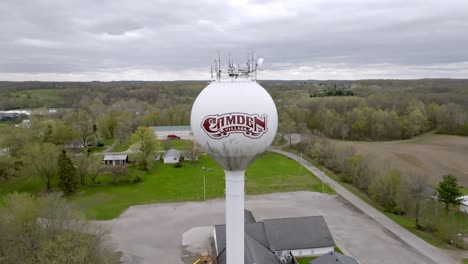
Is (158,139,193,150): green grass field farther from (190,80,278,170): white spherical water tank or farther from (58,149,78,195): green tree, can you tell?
(190,80,278,170): white spherical water tank

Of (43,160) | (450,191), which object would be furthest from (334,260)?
(43,160)

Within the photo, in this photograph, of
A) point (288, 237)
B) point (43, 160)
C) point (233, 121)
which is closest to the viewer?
point (233, 121)

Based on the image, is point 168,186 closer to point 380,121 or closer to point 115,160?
point 115,160

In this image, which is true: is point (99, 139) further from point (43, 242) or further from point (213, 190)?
point (43, 242)

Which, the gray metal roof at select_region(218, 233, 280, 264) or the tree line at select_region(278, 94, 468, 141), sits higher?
the tree line at select_region(278, 94, 468, 141)

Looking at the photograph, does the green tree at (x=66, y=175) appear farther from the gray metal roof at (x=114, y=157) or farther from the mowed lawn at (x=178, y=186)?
the gray metal roof at (x=114, y=157)

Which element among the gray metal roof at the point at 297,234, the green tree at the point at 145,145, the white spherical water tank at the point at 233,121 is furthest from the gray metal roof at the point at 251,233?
the green tree at the point at 145,145

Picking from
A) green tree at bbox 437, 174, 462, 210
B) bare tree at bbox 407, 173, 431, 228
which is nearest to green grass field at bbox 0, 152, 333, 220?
bare tree at bbox 407, 173, 431, 228
